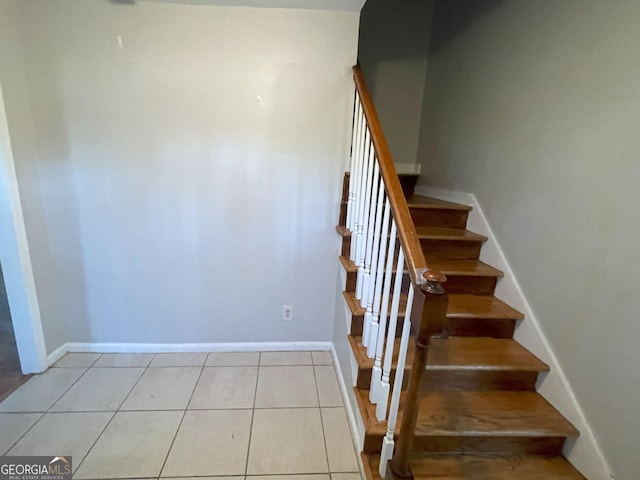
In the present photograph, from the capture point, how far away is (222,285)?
2.27 metres

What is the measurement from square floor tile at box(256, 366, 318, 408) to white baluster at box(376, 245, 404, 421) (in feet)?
2.04

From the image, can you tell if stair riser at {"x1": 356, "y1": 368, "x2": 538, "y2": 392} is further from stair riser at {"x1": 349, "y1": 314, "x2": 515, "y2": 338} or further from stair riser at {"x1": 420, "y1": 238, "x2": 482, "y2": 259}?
stair riser at {"x1": 420, "y1": 238, "x2": 482, "y2": 259}

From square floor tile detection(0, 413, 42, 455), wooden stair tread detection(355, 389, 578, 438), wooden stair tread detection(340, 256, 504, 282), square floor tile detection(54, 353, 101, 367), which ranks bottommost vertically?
square floor tile detection(54, 353, 101, 367)

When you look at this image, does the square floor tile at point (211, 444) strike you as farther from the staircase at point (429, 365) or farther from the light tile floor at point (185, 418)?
the staircase at point (429, 365)

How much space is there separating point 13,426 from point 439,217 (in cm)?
276

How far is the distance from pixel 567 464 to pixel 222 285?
6.82 feet

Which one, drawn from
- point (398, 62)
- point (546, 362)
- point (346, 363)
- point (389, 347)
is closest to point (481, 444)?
point (546, 362)

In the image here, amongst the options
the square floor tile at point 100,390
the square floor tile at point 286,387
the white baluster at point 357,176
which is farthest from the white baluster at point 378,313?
the square floor tile at point 100,390

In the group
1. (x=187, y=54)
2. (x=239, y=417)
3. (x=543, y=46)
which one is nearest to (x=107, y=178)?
(x=187, y=54)

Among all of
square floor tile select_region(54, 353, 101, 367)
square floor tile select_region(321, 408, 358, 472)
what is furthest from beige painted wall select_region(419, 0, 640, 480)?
square floor tile select_region(54, 353, 101, 367)

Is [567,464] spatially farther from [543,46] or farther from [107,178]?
[107,178]

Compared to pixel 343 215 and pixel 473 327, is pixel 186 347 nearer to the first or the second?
pixel 343 215

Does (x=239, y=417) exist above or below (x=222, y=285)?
below

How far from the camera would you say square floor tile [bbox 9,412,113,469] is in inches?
59.2
